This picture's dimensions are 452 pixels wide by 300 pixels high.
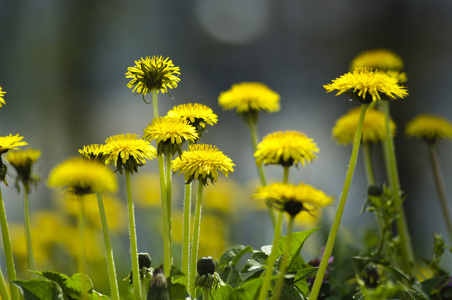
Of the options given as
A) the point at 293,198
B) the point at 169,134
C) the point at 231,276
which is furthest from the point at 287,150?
the point at 231,276

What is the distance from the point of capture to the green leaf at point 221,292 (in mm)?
563

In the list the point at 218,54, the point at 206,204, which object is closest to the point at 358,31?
the point at 218,54

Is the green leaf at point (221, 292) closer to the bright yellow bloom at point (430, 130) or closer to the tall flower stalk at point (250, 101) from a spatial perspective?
the tall flower stalk at point (250, 101)

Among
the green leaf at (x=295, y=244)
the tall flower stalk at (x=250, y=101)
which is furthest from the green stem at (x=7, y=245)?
the tall flower stalk at (x=250, y=101)

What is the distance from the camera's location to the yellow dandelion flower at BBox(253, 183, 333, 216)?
0.44m

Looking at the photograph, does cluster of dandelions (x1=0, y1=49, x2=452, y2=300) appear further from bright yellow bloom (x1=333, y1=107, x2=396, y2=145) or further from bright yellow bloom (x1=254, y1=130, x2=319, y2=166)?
bright yellow bloom (x1=333, y1=107, x2=396, y2=145)

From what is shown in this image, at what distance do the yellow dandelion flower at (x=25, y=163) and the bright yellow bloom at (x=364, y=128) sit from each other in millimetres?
503

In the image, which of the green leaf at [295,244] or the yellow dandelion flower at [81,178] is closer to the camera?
the yellow dandelion flower at [81,178]

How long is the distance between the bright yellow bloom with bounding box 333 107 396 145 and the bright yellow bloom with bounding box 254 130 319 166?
39cm

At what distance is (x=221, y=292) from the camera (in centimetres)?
58

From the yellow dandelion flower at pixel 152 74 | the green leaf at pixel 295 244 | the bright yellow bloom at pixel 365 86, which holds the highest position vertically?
the yellow dandelion flower at pixel 152 74

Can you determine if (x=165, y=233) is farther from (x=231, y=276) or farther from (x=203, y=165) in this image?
(x=231, y=276)

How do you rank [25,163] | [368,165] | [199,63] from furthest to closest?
[199,63] → [368,165] → [25,163]

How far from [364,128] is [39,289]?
63 cm
